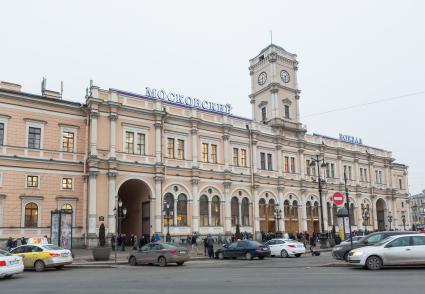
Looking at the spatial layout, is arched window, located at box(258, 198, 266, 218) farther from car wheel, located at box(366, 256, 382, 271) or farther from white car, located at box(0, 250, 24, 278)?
white car, located at box(0, 250, 24, 278)

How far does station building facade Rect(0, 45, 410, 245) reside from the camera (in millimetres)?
35500

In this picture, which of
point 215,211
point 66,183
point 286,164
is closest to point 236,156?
point 215,211

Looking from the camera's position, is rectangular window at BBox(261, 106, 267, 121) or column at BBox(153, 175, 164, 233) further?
rectangular window at BBox(261, 106, 267, 121)

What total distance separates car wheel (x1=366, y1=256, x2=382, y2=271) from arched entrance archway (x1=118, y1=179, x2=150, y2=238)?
2745cm

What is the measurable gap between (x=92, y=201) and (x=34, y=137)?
7.21 m

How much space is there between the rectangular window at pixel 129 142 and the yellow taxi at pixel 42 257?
63.9 feet

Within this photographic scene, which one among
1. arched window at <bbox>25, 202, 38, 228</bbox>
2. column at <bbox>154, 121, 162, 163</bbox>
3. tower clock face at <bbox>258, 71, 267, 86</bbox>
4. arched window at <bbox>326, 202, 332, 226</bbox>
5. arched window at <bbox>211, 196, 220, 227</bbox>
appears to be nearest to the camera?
arched window at <bbox>25, 202, 38, 228</bbox>

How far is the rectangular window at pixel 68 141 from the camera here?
37.8m

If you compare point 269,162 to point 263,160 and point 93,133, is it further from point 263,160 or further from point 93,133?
point 93,133

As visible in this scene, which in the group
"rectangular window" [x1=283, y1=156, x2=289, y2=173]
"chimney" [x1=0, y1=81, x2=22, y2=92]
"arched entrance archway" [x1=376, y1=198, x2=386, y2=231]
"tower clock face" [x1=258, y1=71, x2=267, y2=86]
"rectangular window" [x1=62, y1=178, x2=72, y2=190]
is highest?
"tower clock face" [x1=258, y1=71, x2=267, y2=86]

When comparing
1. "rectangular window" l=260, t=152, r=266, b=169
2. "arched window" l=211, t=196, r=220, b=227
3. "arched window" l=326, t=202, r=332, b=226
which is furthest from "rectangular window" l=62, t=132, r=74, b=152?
"arched window" l=326, t=202, r=332, b=226

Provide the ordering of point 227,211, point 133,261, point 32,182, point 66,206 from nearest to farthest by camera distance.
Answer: point 133,261
point 32,182
point 66,206
point 227,211

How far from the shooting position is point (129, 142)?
41219 millimetres

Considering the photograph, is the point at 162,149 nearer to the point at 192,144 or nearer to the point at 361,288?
the point at 192,144
